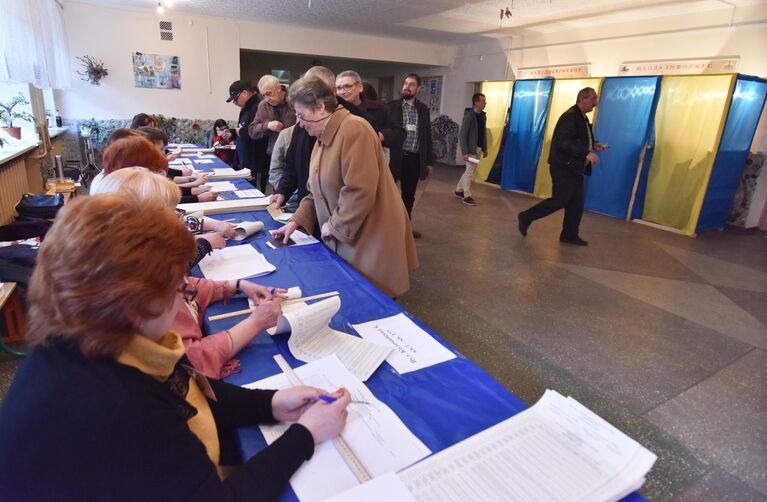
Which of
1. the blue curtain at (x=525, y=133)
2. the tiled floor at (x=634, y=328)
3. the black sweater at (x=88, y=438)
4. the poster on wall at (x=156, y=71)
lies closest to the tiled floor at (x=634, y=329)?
the tiled floor at (x=634, y=328)

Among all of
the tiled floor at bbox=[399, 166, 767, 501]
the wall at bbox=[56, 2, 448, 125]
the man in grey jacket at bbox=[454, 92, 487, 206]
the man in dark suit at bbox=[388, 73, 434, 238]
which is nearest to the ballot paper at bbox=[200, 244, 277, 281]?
the tiled floor at bbox=[399, 166, 767, 501]

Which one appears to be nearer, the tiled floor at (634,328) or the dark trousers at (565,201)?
the tiled floor at (634,328)

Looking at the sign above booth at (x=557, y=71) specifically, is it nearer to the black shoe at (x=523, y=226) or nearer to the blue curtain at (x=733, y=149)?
the blue curtain at (x=733, y=149)

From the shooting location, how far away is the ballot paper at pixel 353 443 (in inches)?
29.7

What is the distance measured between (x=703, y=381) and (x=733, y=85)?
4.12m

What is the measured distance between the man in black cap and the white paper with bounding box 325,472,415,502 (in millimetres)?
4092

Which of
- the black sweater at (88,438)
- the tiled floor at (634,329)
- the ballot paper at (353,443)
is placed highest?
the black sweater at (88,438)

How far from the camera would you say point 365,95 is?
3811 millimetres

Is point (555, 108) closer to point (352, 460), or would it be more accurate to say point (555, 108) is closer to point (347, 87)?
point (347, 87)

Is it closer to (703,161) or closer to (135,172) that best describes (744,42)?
(703,161)

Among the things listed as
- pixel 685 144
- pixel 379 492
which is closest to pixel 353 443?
pixel 379 492

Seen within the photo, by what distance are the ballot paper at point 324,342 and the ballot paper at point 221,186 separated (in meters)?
2.21

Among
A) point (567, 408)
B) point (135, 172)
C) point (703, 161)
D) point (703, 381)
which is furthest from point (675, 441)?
point (703, 161)

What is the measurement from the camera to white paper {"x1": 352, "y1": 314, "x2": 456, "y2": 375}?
112cm
